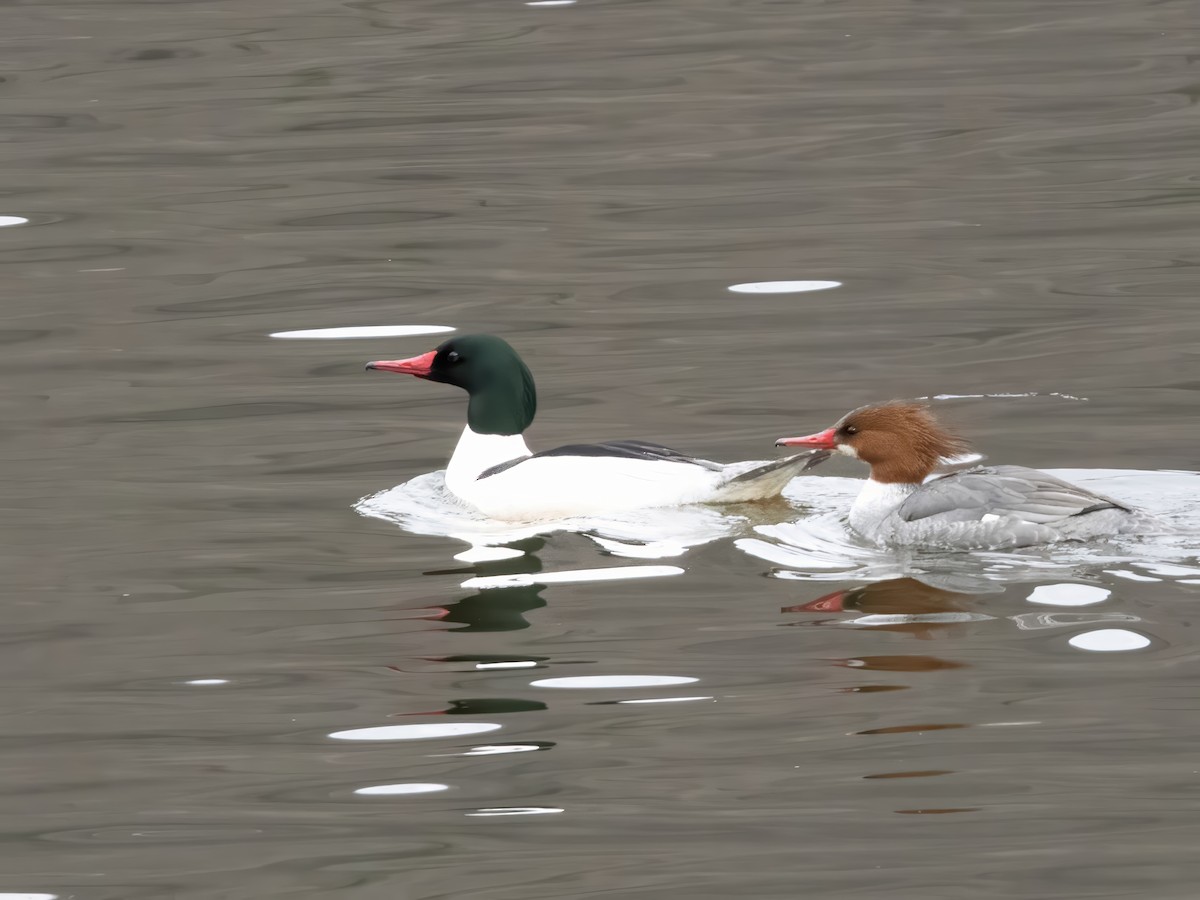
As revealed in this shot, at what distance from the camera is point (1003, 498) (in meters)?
7.86

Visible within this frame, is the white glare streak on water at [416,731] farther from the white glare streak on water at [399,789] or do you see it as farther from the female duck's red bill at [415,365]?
the female duck's red bill at [415,365]

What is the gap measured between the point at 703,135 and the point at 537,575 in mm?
8898

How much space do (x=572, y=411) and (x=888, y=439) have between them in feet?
7.89

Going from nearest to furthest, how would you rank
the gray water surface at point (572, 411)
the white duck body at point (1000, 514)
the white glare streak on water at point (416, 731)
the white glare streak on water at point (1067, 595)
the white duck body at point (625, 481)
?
1. the gray water surface at point (572, 411)
2. the white glare streak on water at point (416, 731)
3. the white glare streak on water at point (1067, 595)
4. the white duck body at point (1000, 514)
5. the white duck body at point (625, 481)

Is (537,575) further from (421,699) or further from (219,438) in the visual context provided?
(219,438)

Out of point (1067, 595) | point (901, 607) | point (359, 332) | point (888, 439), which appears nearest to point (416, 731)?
point (901, 607)

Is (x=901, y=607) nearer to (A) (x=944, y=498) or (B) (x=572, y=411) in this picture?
(A) (x=944, y=498)

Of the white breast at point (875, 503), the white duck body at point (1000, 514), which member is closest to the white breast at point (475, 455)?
the white breast at point (875, 503)

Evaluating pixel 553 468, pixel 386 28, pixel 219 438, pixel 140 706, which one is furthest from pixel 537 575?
pixel 386 28

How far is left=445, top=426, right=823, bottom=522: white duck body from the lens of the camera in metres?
8.70

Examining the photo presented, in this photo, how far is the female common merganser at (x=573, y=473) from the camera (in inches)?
343

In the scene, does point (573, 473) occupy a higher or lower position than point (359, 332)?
lower

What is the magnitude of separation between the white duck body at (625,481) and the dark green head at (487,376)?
27.5 inches

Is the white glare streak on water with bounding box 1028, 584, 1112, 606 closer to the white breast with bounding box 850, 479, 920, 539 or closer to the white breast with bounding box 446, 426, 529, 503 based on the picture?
the white breast with bounding box 850, 479, 920, 539
